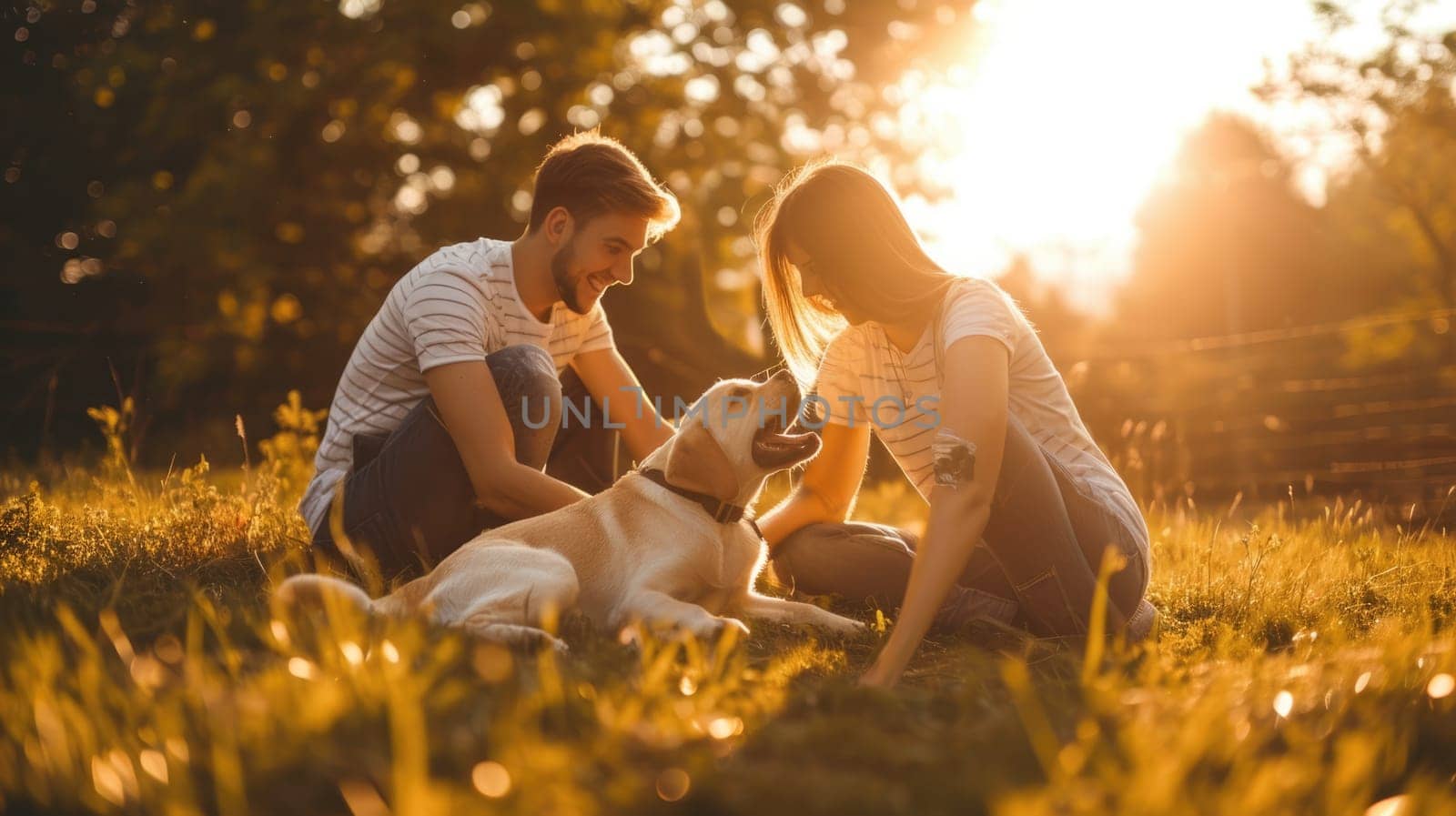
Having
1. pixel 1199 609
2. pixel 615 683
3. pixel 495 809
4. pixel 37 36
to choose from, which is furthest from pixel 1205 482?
pixel 37 36

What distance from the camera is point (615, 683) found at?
2465 mm

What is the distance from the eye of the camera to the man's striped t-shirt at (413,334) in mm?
4234

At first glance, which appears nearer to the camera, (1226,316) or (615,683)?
(615,683)

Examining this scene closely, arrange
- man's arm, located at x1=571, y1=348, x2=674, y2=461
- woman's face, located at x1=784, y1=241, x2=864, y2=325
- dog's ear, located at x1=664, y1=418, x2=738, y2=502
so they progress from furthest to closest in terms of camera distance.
Answer: man's arm, located at x1=571, y1=348, x2=674, y2=461, dog's ear, located at x1=664, y1=418, x2=738, y2=502, woman's face, located at x1=784, y1=241, x2=864, y2=325

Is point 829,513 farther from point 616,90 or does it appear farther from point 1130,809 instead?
point 616,90

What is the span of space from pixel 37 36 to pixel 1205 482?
1413 centimetres

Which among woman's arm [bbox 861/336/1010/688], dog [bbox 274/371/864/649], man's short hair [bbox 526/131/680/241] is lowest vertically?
dog [bbox 274/371/864/649]

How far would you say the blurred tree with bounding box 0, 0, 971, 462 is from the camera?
36.7ft

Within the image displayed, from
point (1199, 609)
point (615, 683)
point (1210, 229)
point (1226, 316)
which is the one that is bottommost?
point (1226, 316)

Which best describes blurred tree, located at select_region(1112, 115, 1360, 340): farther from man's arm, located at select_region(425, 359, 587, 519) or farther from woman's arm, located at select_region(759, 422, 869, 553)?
man's arm, located at select_region(425, 359, 587, 519)

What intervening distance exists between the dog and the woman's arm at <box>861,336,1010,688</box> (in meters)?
0.70

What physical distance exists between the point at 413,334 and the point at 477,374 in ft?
1.17

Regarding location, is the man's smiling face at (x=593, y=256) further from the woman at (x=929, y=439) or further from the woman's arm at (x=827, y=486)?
the woman's arm at (x=827, y=486)

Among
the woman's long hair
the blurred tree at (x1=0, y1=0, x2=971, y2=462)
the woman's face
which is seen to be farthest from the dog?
the blurred tree at (x1=0, y1=0, x2=971, y2=462)
